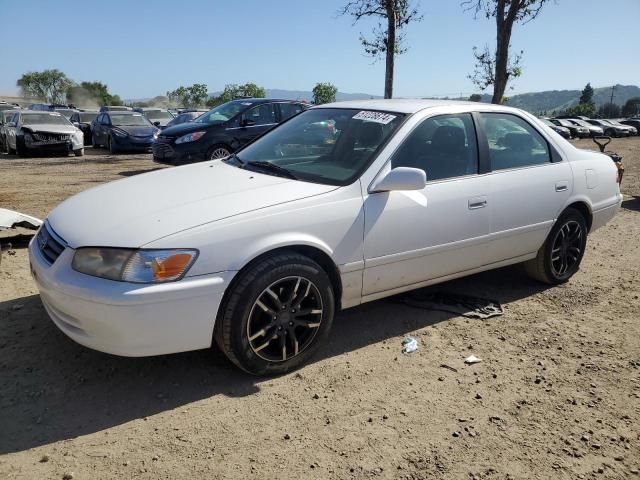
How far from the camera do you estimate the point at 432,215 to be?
3639 mm

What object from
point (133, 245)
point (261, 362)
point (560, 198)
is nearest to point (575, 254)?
point (560, 198)

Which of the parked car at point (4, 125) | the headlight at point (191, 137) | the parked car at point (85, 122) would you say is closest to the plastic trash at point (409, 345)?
the headlight at point (191, 137)

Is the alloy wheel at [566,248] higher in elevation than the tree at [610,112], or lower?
higher

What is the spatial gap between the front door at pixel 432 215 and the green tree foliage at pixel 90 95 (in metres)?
85.7

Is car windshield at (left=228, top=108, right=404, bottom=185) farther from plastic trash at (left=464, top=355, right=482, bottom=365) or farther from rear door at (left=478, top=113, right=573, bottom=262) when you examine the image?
plastic trash at (left=464, top=355, right=482, bottom=365)

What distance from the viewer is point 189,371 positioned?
3.22 metres

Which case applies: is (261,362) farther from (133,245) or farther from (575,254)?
(575,254)

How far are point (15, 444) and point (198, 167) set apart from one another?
2325 mm

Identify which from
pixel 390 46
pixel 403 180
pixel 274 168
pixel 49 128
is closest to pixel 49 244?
pixel 274 168

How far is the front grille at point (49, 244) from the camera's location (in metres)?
3.00

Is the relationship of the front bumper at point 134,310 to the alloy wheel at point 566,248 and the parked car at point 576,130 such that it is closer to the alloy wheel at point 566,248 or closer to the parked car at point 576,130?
the alloy wheel at point 566,248

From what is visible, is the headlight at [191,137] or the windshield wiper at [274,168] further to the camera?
the headlight at [191,137]

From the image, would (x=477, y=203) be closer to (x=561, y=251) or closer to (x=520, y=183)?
(x=520, y=183)

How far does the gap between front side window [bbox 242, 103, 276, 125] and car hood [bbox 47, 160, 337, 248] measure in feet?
25.5
